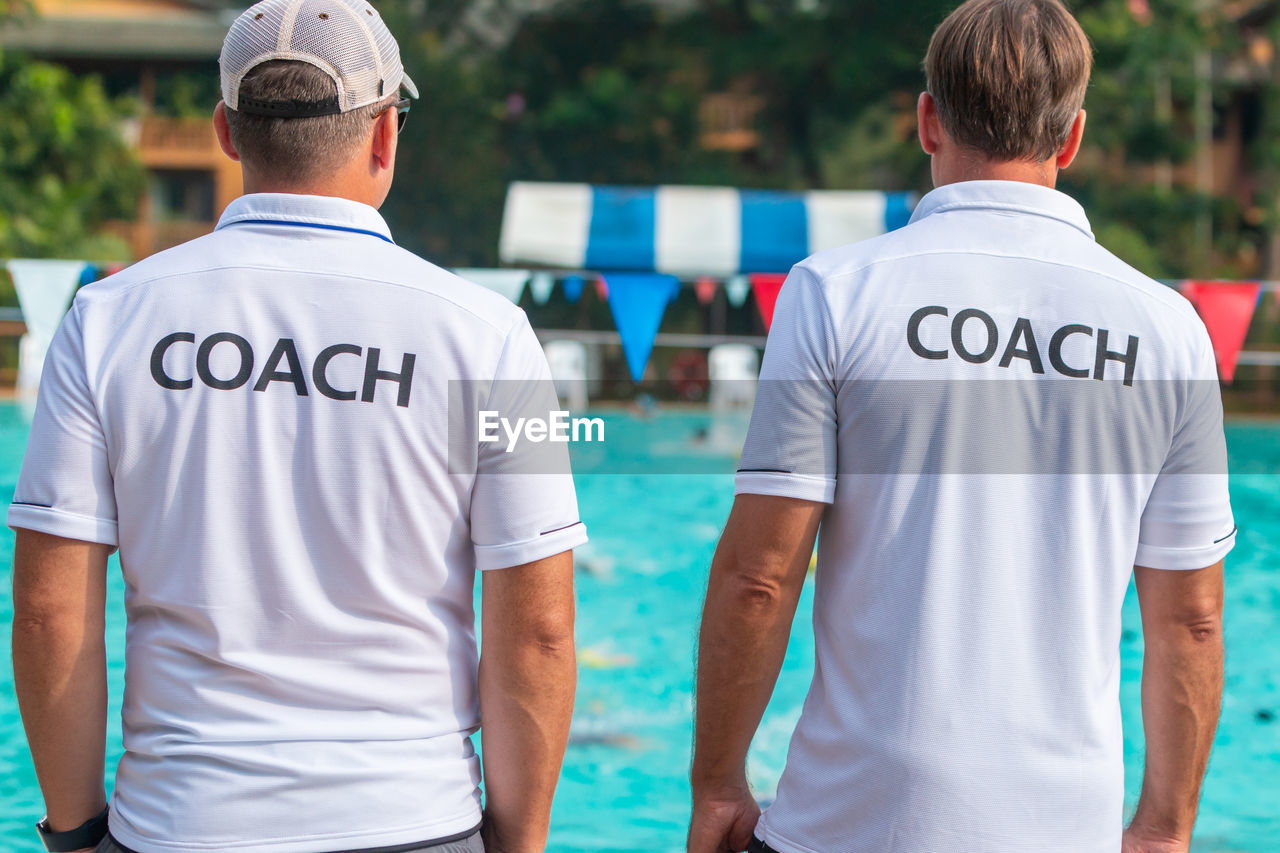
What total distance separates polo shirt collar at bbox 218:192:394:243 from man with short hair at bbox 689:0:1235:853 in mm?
549

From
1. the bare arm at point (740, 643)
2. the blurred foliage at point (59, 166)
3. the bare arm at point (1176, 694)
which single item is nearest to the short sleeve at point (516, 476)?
the bare arm at point (740, 643)

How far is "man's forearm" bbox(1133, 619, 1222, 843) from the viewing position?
5.36ft

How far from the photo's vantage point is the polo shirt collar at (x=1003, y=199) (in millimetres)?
1557

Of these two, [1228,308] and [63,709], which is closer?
[63,709]

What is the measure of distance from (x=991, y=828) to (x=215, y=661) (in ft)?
3.09

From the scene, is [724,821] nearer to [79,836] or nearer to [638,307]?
[79,836]

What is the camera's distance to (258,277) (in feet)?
4.65

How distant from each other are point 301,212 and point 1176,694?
130 cm

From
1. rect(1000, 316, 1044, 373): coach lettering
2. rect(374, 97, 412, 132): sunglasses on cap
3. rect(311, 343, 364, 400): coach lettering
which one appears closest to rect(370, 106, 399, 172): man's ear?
rect(374, 97, 412, 132): sunglasses on cap

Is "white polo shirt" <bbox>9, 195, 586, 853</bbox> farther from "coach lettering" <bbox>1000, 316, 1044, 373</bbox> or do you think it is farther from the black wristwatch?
"coach lettering" <bbox>1000, 316, 1044, 373</bbox>

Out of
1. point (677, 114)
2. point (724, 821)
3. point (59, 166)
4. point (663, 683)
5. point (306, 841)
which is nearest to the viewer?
point (306, 841)

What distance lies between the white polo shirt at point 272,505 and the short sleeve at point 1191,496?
87 cm

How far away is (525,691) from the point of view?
4.96 ft

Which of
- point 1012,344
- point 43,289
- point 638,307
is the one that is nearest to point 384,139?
point 1012,344
